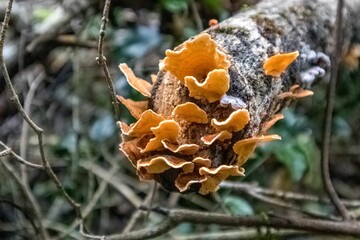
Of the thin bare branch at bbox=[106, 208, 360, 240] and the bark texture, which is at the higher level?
the bark texture

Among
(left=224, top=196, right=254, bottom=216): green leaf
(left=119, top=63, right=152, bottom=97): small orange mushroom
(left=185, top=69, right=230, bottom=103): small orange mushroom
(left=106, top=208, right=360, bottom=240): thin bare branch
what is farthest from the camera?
(left=224, top=196, right=254, bottom=216): green leaf

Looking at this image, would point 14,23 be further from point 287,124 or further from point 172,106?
point 172,106

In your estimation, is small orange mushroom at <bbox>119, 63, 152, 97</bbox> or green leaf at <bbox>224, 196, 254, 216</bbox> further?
green leaf at <bbox>224, 196, 254, 216</bbox>

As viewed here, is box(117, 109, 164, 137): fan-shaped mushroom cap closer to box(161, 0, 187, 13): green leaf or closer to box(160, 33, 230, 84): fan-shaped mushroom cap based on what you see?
box(160, 33, 230, 84): fan-shaped mushroom cap

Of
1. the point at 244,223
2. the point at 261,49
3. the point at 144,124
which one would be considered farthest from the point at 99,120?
the point at 144,124

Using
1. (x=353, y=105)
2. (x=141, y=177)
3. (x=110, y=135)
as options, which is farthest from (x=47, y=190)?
(x=141, y=177)

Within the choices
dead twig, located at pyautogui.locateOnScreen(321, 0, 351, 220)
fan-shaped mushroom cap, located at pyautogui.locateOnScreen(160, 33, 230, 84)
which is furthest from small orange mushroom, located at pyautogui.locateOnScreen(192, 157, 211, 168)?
dead twig, located at pyautogui.locateOnScreen(321, 0, 351, 220)

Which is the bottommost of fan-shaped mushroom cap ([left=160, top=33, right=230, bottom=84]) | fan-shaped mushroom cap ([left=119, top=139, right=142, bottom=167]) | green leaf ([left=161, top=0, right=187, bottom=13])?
green leaf ([left=161, top=0, right=187, bottom=13])

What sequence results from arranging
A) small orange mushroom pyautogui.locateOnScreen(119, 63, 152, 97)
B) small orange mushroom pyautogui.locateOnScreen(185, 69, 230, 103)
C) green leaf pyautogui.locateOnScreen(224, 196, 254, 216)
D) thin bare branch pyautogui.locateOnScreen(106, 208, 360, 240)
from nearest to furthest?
1. small orange mushroom pyautogui.locateOnScreen(185, 69, 230, 103)
2. small orange mushroom pyautogui.locateOnScreen(119, 63, 152, 97)
3. thin bare branch pyautogui.locateOnScreen(106, 208, 360, 240)
4. green leaf pyautogui.locateOnScreen(224, 196, 254, 216)
